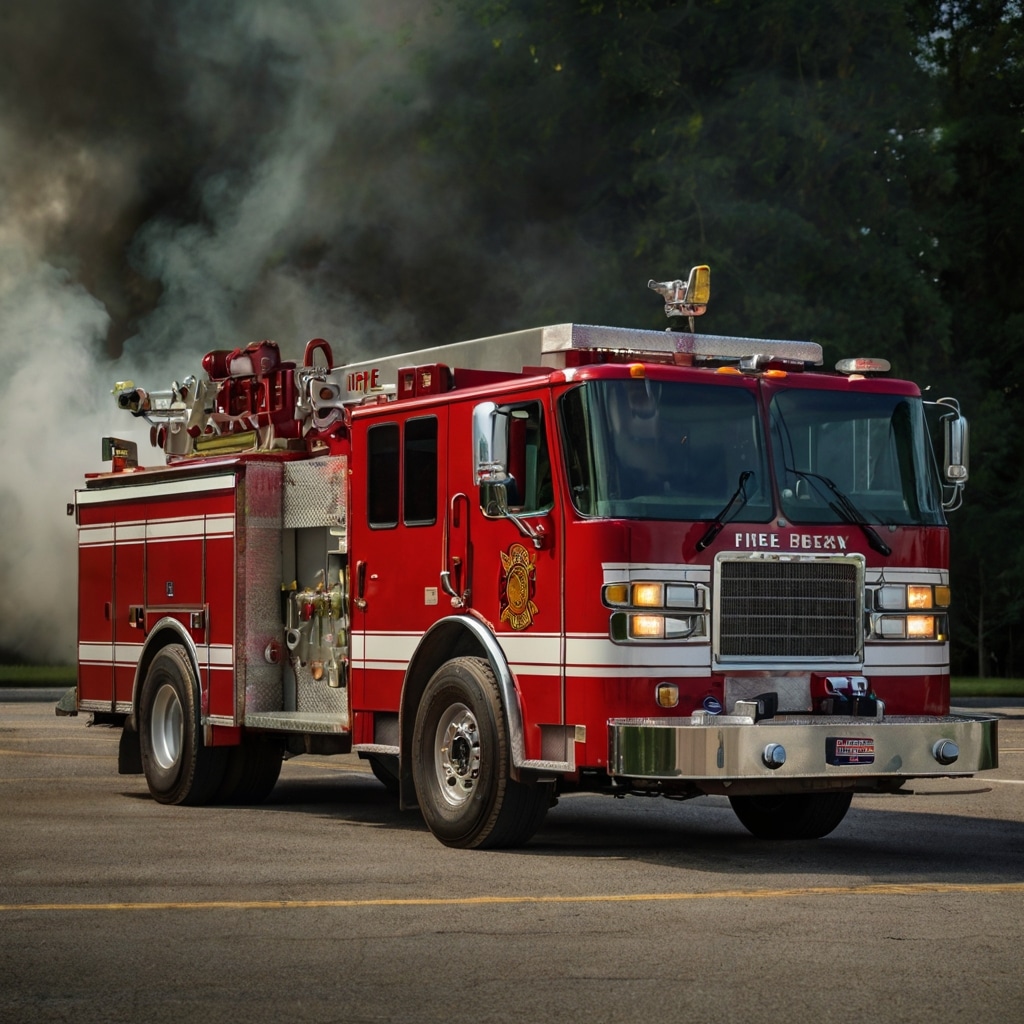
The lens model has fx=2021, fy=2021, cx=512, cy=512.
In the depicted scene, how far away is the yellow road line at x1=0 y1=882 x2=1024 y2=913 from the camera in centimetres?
848

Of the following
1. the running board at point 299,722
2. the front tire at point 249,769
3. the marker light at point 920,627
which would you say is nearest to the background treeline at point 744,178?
the front tire at point 249,769

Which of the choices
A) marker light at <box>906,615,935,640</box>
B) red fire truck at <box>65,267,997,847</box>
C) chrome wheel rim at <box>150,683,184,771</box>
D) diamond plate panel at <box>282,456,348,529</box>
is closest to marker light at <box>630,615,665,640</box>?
red fire truck at <box>65,267,997,847</box>

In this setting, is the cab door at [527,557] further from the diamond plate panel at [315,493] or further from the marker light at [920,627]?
the marker light at [920,627]

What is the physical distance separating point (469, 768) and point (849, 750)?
2.02 m

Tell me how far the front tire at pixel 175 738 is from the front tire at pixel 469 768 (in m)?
2.68

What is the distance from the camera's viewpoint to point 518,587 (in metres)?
10.4

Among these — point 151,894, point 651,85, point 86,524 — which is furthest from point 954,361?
point 151,894

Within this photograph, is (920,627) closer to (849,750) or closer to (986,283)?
(849,750)

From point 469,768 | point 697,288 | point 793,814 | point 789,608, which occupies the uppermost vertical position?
point 697,288

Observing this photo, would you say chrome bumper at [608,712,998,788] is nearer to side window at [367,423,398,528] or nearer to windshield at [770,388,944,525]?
windshield at [770,388,944,525]

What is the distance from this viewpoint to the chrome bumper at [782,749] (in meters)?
9.54

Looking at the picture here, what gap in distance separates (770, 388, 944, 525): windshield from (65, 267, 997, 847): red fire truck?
0.05ft

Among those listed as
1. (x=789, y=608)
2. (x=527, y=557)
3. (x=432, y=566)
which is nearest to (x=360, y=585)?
(x=432, y=566)

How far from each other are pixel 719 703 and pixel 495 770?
1193 millimetres
